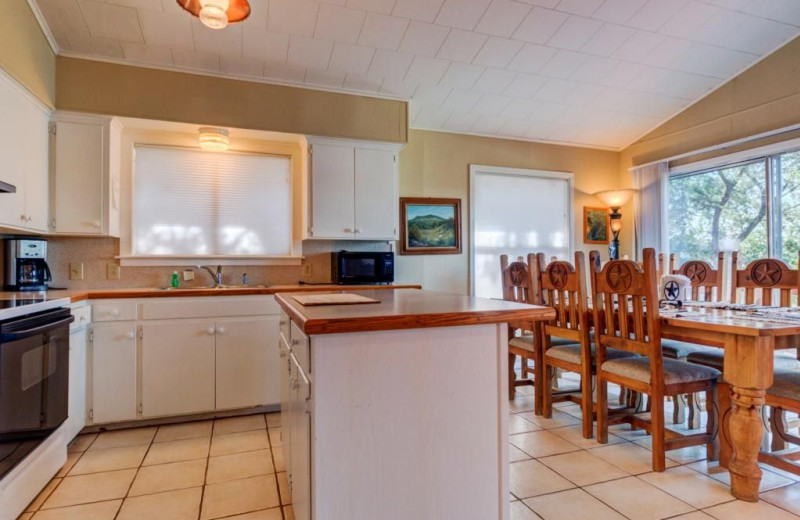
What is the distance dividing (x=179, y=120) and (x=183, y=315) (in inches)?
54.8

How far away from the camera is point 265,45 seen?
10.0 feet

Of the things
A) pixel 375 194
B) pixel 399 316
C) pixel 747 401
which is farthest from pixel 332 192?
pixel 747 401

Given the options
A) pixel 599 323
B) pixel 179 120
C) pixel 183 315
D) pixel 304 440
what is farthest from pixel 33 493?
pixel 599 323

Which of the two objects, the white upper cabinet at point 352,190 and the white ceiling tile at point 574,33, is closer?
the white ceiling tile at point 574,33

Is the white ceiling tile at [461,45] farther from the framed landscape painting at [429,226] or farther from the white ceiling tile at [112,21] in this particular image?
the white ceiling tile at [112,21]

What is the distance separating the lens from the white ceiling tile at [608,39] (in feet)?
10.8

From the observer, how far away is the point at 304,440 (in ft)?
4.51

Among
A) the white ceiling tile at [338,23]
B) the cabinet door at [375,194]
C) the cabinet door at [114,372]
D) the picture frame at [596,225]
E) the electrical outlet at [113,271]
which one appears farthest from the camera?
the picture frame at [596,225]

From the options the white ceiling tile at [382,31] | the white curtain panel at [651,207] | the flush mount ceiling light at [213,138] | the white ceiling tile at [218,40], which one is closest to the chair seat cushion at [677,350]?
the white curtain panel at [651,207]

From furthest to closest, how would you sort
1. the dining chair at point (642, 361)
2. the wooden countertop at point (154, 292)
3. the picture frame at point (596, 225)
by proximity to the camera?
the picture frame at point (596, 225) < the wooden countertop at point (154, 292) < the dining chair at point (642, 361)

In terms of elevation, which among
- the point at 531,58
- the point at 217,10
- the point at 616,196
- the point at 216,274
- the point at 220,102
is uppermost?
the point at 531,58

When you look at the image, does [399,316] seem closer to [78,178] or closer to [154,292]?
[154,292]

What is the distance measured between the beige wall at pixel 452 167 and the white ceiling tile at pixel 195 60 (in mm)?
1758

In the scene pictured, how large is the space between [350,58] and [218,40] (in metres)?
0.91
